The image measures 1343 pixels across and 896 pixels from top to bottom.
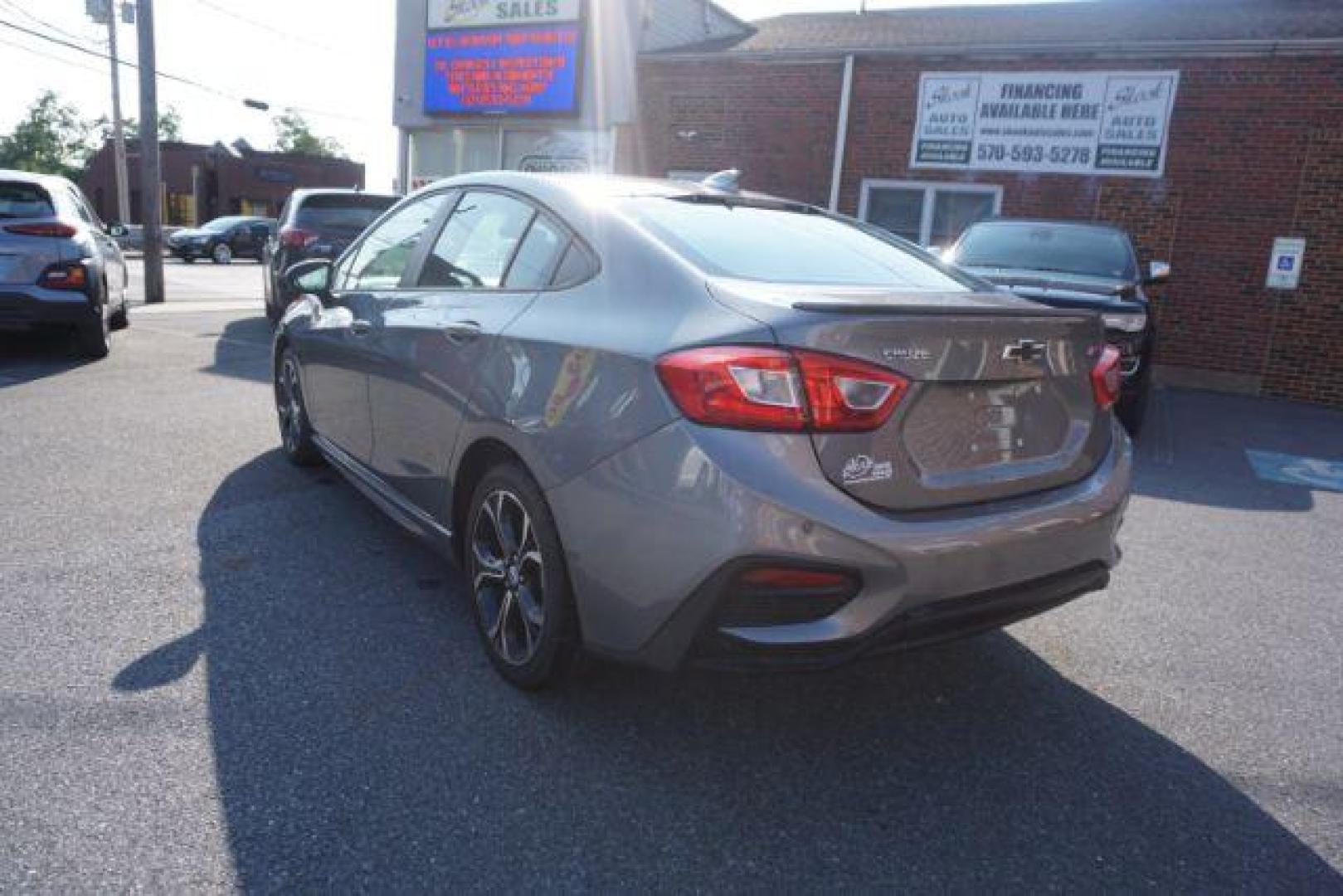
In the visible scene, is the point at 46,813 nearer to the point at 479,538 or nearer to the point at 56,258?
the point at 479,538

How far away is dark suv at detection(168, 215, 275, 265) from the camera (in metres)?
29.1

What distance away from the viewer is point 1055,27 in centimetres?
1395

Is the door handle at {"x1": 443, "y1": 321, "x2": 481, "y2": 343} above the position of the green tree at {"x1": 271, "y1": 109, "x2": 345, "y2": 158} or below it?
below

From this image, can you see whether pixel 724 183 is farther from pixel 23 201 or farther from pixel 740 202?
pixel 23 201

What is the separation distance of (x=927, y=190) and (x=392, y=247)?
10.9 meters

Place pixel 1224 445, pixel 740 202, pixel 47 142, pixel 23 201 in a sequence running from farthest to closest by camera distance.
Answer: pixel 47 142 < pixel 1224 445 < pixel 23 201 < pixel 740 202

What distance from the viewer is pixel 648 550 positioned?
2238 mm

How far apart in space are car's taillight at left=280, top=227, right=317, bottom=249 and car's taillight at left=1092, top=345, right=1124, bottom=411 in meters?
9.27

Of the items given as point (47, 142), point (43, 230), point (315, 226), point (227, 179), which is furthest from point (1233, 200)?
point (47, 142)

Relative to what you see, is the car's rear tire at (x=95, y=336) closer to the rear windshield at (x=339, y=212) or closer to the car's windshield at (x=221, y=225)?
the rear windshield at (x=339, y=212)

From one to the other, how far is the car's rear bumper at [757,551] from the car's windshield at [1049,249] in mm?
5842

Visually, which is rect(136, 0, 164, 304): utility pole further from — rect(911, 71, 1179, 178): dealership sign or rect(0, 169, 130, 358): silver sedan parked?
rect(911, 71, 1179, 178): dealership sign

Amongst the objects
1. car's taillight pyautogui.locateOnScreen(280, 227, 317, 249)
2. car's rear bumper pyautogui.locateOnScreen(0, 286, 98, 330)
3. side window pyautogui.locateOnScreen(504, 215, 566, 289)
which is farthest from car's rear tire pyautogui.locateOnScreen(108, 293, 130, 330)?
side window pyautogui.locateOnScreen(504, 215, 566, 289)

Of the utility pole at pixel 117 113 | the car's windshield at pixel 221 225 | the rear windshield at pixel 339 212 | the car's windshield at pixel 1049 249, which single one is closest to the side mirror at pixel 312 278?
the car's windshield at pixel 1049 249
